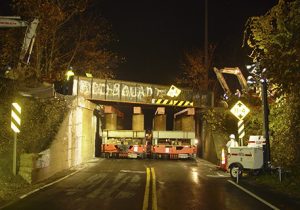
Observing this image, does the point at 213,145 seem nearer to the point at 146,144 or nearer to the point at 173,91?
the point at 146,144

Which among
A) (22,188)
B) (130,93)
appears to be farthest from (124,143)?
(22,188)

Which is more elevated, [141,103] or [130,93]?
[130,93]

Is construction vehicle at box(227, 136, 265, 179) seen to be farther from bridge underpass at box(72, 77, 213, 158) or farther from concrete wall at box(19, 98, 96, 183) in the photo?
bridge underpass at box(72, 77, 213, 158)

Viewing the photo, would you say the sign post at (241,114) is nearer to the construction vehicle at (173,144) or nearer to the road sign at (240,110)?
the road sign at (240,110)

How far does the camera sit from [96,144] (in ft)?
113

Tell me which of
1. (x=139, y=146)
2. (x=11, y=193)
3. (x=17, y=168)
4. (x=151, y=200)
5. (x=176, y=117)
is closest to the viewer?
(x=151, y=200)

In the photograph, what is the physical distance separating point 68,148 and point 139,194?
33.3ft

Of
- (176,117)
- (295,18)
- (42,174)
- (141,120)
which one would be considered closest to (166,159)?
(141,120)

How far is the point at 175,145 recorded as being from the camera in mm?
31375

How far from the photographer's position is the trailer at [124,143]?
31.3 metres

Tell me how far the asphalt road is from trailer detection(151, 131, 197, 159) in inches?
424

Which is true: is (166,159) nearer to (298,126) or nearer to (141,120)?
(141,120)

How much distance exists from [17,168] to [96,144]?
17.7m

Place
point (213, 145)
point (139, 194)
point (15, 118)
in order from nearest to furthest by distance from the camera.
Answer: point (139, 194) → point (15, 118) → point (213, 145)
